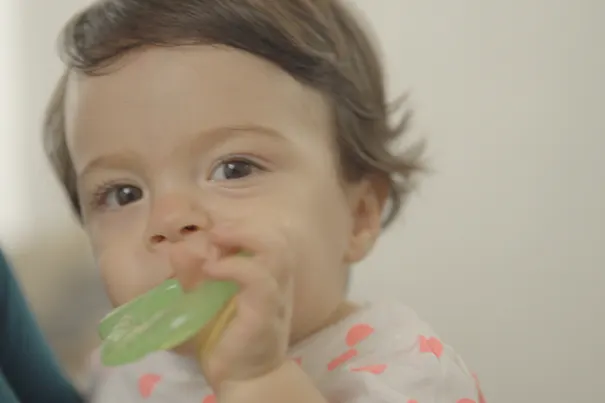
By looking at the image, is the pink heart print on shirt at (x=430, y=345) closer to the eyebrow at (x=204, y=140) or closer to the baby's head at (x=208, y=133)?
the baby's head at (x=208, y=133)

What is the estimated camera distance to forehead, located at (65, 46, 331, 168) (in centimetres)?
56

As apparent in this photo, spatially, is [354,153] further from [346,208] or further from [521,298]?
[521,298]

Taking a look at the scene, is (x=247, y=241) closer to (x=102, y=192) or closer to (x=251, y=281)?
(x=251, y=281)

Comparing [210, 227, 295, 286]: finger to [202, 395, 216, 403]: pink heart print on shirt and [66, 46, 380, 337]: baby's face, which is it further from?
[202, 395, 216, 403]: pink heart print on shirt

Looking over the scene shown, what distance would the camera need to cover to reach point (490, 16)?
976 millimetres

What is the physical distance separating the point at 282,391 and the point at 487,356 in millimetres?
544

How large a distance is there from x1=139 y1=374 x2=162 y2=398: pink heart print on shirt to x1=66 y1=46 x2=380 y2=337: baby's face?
91mm

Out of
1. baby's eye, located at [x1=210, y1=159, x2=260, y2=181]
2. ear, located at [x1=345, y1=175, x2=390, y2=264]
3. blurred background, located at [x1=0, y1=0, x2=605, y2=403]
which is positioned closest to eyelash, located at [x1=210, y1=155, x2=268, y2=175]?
baby's eye, located at [x1=210, y1=159, x2=260, y2=181]

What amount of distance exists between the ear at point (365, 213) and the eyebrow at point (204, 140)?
0.12 metres

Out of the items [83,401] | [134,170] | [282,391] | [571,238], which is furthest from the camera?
[571,238]

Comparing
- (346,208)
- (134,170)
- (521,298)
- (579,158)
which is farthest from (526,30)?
(134,170)

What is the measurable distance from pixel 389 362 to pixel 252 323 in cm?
18

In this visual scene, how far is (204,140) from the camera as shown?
0.56 meters

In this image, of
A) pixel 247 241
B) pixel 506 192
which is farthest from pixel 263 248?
pixel 506 192
